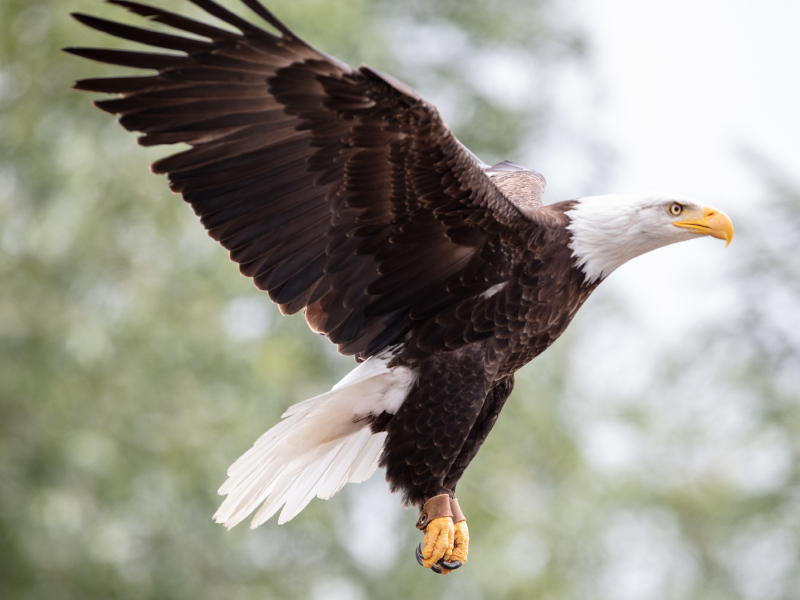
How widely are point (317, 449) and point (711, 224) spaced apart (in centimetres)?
149

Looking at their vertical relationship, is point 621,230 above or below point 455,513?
above

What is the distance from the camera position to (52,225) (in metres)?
7.01

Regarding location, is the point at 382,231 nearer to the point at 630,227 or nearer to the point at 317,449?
the point at 630,227

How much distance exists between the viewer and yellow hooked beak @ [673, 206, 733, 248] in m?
2.93

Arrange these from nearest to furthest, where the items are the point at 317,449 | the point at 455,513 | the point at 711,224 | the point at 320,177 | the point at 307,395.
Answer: the point at 320,177, the point at 711,224, the point at 455,513, the point at 317,449, the point at 307,395

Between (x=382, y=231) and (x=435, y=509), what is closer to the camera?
(x=382, y=231)

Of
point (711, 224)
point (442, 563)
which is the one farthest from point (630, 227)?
point (442, 563)

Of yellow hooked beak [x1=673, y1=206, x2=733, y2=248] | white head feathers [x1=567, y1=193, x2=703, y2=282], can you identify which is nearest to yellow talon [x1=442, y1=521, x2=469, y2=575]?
white head feathers [x1=567, y1=193, x2=703, y2=282]

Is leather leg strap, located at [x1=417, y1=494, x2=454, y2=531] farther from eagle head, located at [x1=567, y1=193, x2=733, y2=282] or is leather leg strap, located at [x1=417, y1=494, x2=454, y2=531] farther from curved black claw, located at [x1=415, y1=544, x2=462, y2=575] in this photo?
eagle head, located at [x1=567, y1=193, x2=733, y2=282]

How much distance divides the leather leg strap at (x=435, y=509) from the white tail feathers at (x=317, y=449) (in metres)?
0.31

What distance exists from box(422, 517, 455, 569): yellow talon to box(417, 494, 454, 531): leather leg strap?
1.1 inches

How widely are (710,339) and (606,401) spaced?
1.51 metres

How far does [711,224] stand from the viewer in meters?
2.95

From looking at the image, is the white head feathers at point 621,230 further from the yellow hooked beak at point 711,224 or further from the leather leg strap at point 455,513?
the leather leg strap at point 455,513
